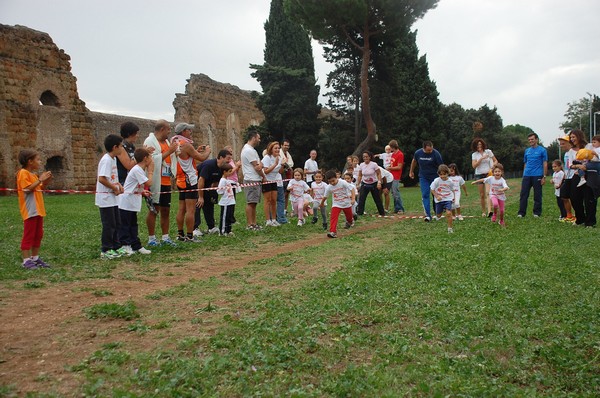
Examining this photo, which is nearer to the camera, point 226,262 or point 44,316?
point 44,316

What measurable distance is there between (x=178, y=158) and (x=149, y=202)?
132cm

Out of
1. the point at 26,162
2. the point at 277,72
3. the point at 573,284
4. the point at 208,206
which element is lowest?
the point at 573,284

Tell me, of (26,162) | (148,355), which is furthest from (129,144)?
(148,355)

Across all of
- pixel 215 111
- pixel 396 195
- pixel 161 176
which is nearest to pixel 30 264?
pixel 161 176

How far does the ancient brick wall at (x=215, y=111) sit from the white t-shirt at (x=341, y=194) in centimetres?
2568

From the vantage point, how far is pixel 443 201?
10633 mm

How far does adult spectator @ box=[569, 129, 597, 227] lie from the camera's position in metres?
9.80

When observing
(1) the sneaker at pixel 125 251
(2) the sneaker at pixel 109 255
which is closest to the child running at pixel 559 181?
(1) the sneaker at pixel 125 251

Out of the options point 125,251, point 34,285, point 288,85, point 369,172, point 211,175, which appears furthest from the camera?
point 288,85

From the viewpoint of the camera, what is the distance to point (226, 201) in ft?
33.5

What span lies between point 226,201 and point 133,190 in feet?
8.83

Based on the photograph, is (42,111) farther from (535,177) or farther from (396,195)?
(535,177)

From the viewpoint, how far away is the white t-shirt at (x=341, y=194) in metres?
10.3

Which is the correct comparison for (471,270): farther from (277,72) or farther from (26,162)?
(277,72)
